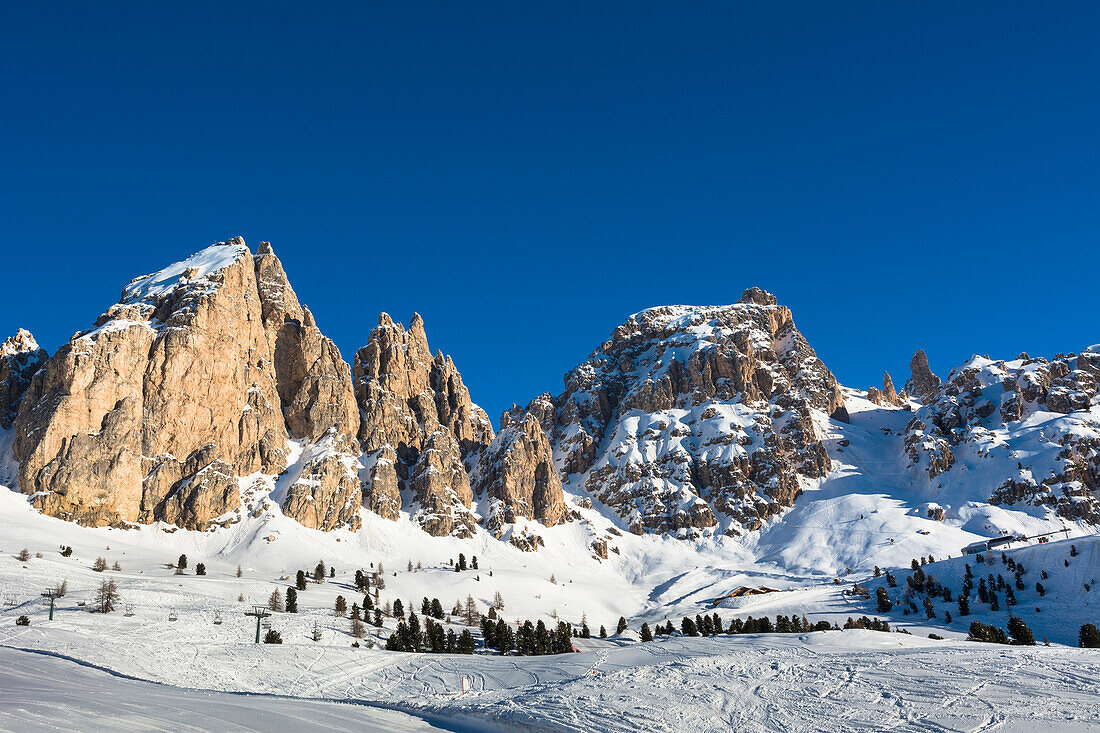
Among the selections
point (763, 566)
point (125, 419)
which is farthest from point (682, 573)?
A: point (125, 419)

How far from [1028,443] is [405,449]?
16232 cm

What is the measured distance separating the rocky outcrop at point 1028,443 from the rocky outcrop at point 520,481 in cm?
10134

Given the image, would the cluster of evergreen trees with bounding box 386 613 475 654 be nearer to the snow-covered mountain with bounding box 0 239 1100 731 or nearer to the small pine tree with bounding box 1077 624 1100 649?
Answer: the snow-covered mountain with bounding box 0 239 1100 731

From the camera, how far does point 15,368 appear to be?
153 metres

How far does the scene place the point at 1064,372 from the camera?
19762 cm

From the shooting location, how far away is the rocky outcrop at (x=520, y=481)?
17512cm

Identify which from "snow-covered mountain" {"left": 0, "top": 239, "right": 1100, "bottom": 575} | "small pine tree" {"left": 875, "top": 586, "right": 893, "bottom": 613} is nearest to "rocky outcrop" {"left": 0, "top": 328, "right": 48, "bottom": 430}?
"snow-covered mountain" {"left": 0, "top": 239, "right": 1100, "bottom": 575}

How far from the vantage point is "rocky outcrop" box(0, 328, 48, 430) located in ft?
478

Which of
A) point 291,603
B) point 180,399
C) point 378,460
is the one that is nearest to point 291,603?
point 291,603

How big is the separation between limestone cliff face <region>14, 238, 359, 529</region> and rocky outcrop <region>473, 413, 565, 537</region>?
3942 centimetres

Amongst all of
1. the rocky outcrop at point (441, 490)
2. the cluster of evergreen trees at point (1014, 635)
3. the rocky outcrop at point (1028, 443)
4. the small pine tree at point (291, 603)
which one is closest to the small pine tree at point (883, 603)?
the cluster of evergreen trees at point (1014, 635)

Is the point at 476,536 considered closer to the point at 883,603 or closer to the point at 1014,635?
the point at 883,603

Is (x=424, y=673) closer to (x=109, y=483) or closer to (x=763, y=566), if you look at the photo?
(x=109, y=483)

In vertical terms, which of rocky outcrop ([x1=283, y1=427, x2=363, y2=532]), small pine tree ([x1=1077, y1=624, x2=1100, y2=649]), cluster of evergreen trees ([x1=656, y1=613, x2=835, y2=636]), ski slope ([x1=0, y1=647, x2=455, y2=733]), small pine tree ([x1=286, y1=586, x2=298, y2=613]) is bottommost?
cluster of evergreen trees ([x1=656, y1=613, x2=835, y2=636])
